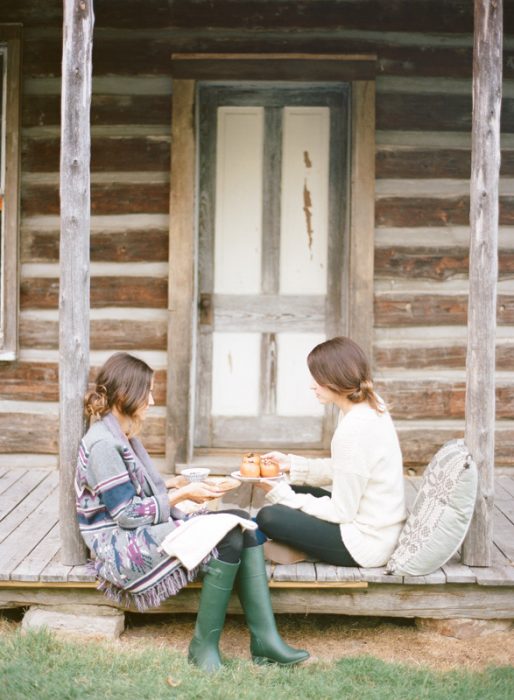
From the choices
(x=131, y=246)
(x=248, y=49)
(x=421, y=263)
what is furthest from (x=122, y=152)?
(x=421, y=263)

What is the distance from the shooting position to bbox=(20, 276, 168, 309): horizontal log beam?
6.20m

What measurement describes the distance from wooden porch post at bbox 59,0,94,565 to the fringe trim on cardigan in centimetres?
→ 35

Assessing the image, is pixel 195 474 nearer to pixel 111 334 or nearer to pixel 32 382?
pixel 111 334

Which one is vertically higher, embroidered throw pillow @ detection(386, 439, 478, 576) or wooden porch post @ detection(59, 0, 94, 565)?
wooden porch post @ detection(59, 0, 94, 565)

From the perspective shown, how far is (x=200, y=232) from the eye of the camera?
6.34m

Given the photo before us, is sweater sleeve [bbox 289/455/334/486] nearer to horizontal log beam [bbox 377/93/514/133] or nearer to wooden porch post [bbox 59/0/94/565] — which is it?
wooden porch post [bbox 59/0/94/565]

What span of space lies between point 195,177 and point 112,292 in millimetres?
1038

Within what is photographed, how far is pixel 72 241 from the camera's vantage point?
4.01 meters

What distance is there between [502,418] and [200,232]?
265cm

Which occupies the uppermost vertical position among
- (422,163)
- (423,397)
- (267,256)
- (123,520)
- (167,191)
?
(422,163)

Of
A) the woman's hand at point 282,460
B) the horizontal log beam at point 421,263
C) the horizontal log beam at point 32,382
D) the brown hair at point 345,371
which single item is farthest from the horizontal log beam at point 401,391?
the brown hair at point 345,371

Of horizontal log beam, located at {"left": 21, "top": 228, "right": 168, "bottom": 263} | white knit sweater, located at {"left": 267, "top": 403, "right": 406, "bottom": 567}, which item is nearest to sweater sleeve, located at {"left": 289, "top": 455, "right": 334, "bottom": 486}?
white knit sweater, located at {"left": 267, "top": 403, "right": 406, "bottom": 567}

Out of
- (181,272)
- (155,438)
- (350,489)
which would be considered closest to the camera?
(350,489)

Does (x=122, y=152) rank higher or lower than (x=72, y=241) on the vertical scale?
higher
